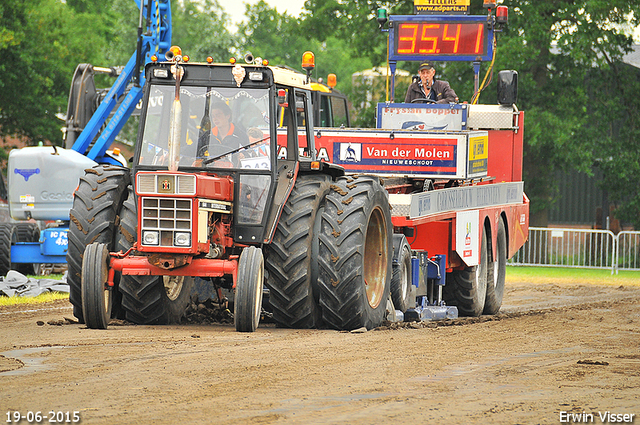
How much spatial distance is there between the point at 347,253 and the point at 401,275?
6.46ft

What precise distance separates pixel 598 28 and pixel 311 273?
20675mm

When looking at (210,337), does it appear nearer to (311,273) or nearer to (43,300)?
(311,273)

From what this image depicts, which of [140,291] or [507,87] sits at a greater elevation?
[507,87]

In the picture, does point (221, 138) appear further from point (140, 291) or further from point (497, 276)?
point (497, 276)

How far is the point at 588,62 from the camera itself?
93.2ft

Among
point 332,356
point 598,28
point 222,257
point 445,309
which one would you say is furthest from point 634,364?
point 598,28

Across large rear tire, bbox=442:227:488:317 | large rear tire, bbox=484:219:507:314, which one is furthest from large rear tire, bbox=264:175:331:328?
large rear tire, bbox=484:219:507:314

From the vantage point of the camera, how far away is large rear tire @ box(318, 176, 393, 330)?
9.47 meters

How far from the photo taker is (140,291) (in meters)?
9.66

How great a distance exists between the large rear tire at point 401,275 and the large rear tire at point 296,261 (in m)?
1.78

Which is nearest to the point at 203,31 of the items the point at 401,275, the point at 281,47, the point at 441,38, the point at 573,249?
the point at 281,47

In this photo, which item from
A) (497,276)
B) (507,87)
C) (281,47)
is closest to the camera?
(507,87)

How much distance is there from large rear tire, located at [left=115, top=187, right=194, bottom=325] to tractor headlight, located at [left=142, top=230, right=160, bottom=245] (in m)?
0.53

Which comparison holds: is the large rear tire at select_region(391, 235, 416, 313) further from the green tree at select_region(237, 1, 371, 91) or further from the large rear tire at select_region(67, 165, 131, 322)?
the green tree at select_region(237, 1, 371, 91)
